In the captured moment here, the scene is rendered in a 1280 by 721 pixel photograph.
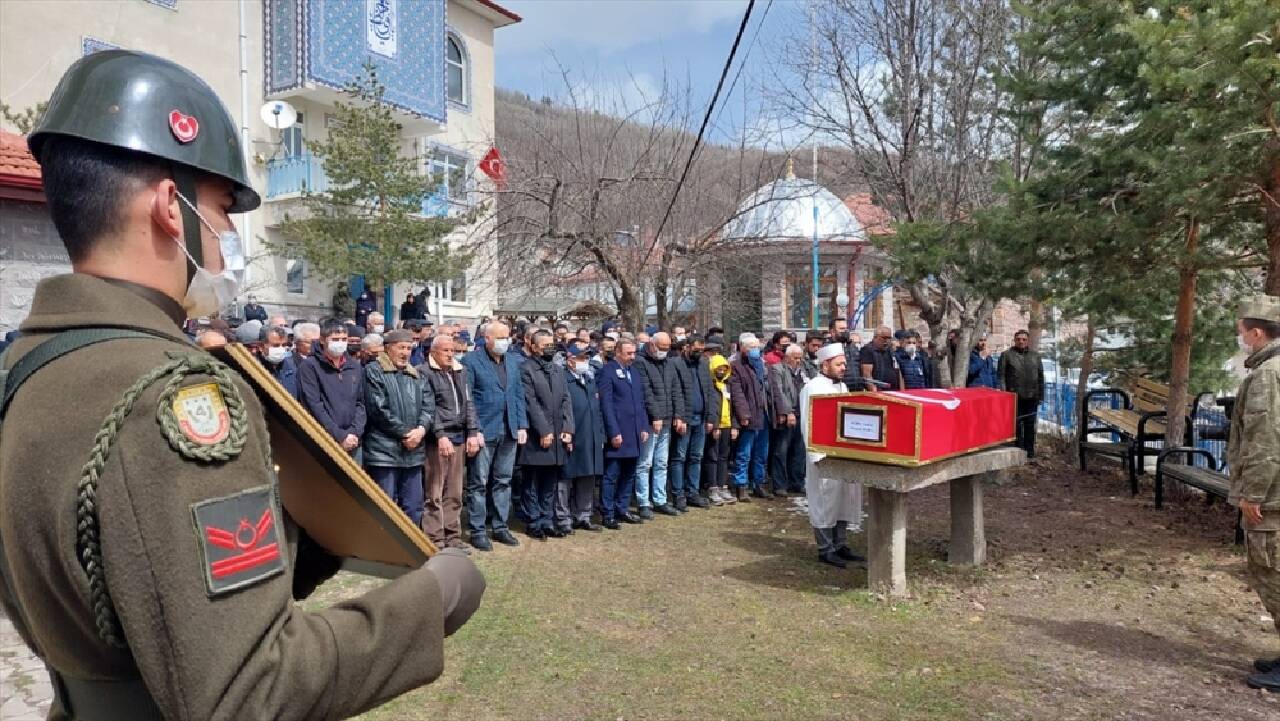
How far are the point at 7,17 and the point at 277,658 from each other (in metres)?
18.8

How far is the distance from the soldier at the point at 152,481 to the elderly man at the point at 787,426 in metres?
9.97

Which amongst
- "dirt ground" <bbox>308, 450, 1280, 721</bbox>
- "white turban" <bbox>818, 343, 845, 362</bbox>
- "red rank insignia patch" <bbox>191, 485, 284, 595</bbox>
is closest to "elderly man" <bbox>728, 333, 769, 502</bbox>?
"dirt ground" <bbox>308, 450, 1280, 721</bbox>

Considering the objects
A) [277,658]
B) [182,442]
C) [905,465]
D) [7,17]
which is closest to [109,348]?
[182,442]

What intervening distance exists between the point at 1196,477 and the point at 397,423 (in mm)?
7630

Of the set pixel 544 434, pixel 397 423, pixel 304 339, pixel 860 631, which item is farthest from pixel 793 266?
pixel 860 631

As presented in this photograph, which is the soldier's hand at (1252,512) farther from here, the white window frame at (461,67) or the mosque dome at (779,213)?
the white window frame at (461,67)

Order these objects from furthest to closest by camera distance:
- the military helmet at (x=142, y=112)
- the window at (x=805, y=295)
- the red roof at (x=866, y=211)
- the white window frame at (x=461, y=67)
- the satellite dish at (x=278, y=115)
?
the white window frame at (x=461, y=67), the window at (x=805, y=295), the satellite dish at (x=278, y=115), the red roof at (x=866, y=211), the military helmet at (x=142, y=112)

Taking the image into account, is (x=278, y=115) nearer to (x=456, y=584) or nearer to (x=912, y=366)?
(x=912, y=366)

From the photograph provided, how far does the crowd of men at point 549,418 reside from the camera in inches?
293

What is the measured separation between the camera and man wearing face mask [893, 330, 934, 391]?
13.8 m

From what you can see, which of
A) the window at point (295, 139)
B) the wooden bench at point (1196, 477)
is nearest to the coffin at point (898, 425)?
the wooden bench at point (1196, 477)

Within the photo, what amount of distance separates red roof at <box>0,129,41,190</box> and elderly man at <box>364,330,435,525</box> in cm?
584

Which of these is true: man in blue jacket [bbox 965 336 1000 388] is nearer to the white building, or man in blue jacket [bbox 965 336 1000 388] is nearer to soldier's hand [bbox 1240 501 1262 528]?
the white building

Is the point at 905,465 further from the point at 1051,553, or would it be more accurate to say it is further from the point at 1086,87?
the point at 1086,87
